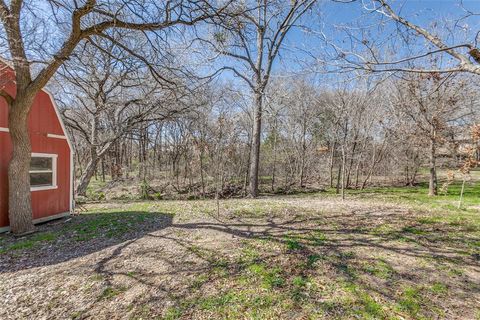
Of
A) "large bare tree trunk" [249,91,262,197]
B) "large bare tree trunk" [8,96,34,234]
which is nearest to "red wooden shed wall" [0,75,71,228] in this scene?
"large bare tree trunk" [8,96,34,234]

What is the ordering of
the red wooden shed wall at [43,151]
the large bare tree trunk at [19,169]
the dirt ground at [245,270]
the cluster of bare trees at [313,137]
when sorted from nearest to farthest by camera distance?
1. the dirt ground at [245,270]
2. the large bare tree trunk at [19,169]
3. the red wooden shed wall at [43,151]
4. the cluster of bare trees at [313,137]

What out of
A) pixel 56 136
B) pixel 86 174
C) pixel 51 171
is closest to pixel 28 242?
pixel 51 171

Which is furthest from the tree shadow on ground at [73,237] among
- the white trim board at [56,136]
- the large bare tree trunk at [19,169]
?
the white trim board at [56,136]

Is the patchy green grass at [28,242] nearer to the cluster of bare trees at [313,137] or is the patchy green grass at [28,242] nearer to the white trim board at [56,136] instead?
the white trim board at [56,136]

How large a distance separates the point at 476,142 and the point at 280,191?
8.46 metres

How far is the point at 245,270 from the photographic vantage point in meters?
3.49

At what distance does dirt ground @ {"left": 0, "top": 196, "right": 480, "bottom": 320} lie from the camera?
8.86 ft

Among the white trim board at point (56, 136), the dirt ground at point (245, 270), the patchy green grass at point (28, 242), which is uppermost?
the white trim board at point (56, 136)

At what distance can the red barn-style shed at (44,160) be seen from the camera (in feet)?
17.5

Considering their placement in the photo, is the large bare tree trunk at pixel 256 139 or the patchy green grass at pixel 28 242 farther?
the large bare tree trunk at pixel 256 139

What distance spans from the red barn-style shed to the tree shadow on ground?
397 millimetres

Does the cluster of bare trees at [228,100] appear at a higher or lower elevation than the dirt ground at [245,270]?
higher

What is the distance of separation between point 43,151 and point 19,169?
1.15 m

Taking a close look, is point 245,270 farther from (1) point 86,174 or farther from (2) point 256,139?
(1) point 86,174
